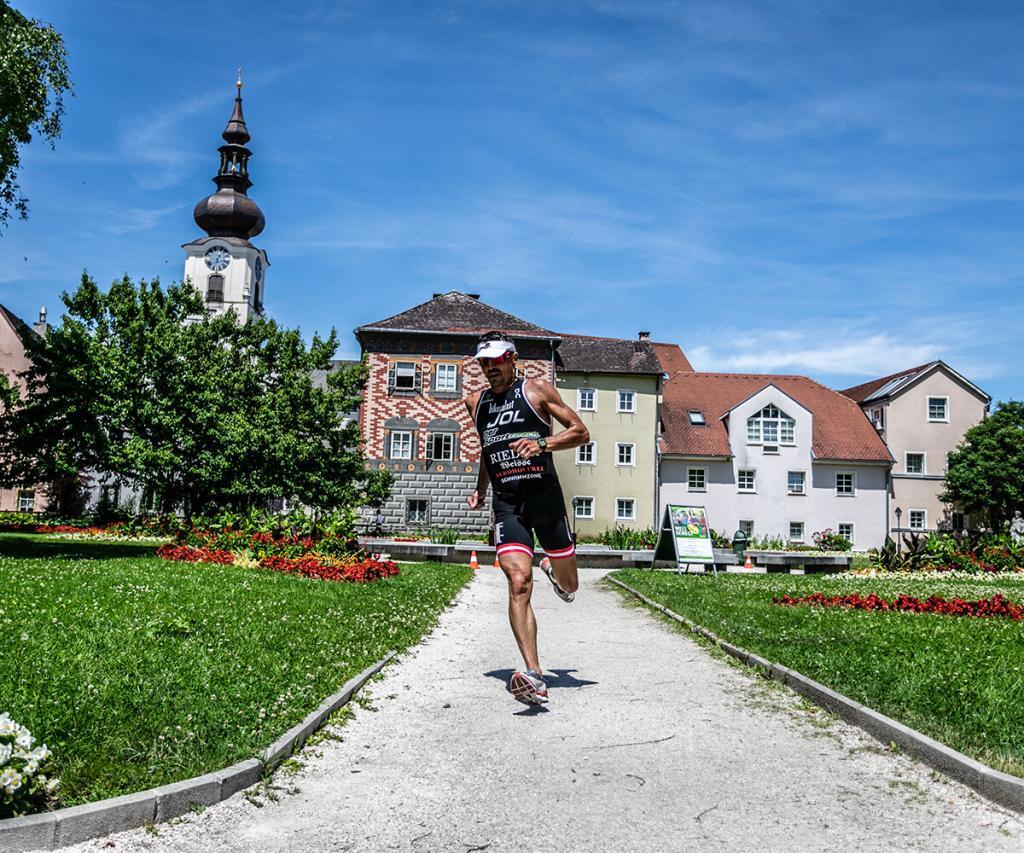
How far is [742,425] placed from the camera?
47500 mm

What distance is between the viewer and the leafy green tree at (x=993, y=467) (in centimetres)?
4538

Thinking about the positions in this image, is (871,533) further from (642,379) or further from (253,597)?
(253,597)

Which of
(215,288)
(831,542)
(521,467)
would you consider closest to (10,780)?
(521,467)

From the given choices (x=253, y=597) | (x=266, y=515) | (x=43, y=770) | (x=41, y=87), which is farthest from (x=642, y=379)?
(x=43, y=770)

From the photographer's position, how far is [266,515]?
20.8 meters

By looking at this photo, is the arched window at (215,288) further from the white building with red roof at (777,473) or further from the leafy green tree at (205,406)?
the white building with red roof at (777,473)

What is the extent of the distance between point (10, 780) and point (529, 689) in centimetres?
353

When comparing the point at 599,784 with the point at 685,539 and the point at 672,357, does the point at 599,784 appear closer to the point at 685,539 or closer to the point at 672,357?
the point at 685,539

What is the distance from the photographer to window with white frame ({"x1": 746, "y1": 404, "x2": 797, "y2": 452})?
155ft

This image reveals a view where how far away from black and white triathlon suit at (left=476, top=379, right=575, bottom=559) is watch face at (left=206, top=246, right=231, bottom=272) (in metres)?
66.5

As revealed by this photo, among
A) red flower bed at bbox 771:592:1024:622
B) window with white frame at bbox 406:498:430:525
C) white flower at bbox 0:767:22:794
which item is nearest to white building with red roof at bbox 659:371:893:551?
window with white frame at bbox 406:498:430:525

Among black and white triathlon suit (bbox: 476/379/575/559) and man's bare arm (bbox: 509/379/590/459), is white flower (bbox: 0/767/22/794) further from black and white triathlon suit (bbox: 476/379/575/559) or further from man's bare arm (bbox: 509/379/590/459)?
man's bare arm (bbox: 509/379/590/459)

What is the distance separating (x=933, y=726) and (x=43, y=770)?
4768 mm

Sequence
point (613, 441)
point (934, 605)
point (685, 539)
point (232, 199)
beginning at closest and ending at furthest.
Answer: point (934, 605) < point (685, 539) < point (613, 441) < point (232, 199)
